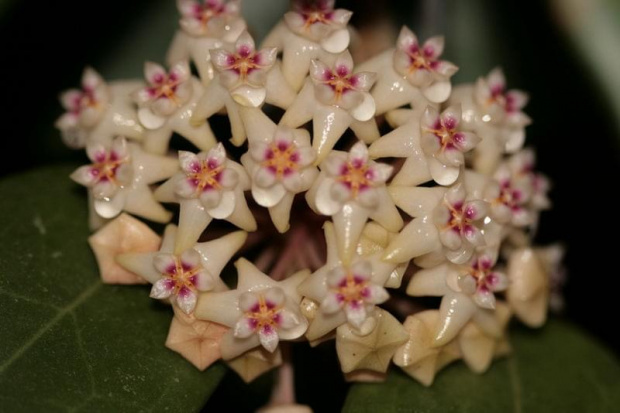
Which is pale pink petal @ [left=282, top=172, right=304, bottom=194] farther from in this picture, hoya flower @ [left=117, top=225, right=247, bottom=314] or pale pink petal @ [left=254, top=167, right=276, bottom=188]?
hoya flower @ [left=117, top=225, right=247, bottom=314]

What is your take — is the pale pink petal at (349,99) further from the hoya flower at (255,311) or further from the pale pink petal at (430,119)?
the hoya flower at (255,311)

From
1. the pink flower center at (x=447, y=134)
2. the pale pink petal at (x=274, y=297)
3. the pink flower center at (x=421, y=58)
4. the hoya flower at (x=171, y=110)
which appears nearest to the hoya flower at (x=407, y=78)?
the pink flower center at (x=421, y=58)

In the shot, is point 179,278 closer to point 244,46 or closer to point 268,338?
point 268,338

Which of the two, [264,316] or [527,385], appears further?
[527,385]

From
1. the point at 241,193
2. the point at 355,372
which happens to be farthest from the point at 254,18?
the point at 355,372

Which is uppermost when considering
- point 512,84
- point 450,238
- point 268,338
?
point 450,238

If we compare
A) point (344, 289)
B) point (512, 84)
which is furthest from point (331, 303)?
point (512, 84)

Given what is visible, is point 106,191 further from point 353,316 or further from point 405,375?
point 405,375
